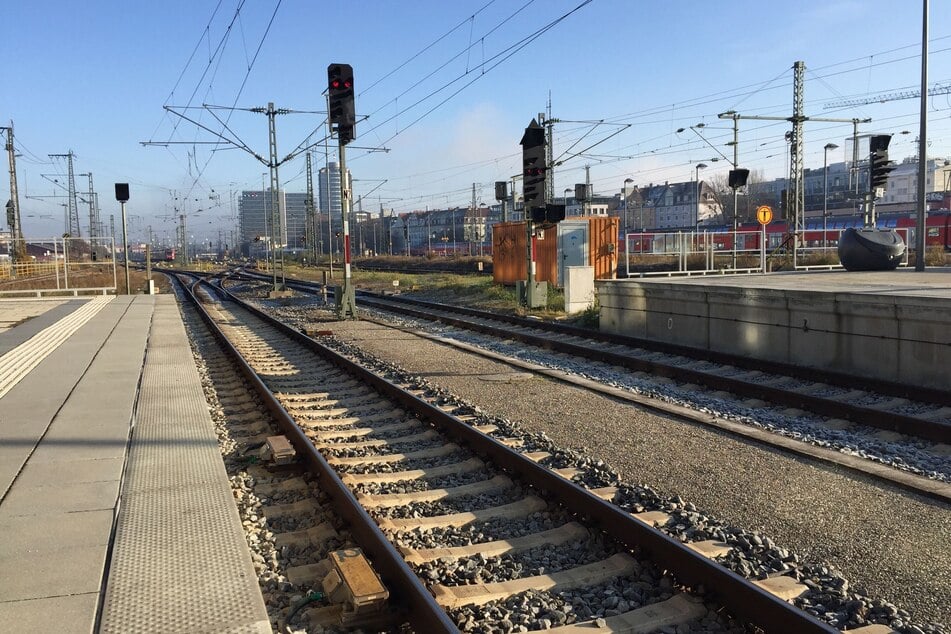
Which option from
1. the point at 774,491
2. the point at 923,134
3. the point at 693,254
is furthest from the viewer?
the point at 693,254

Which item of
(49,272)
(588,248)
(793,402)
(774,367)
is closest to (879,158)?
(588,248)

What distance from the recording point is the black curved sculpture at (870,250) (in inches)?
807

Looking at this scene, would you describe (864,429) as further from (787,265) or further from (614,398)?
(787,265)

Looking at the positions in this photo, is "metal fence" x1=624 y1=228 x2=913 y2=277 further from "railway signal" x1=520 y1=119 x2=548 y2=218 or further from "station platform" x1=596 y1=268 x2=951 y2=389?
"station platform" x1=596 y1=268 x2=951 y2=389

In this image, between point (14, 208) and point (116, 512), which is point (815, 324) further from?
point (14, 208)

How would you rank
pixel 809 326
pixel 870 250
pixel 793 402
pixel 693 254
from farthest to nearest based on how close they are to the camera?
pixel 693 254 → pixel 870 250 → pixel 809 326 → pixel 793 402

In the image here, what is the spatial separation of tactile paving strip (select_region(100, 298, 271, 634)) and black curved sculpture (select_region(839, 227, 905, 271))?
743 inches

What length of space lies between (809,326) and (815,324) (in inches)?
5.2

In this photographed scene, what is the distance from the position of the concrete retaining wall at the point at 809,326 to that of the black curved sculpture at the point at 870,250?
900cm

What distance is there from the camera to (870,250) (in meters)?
Answer: 20.7

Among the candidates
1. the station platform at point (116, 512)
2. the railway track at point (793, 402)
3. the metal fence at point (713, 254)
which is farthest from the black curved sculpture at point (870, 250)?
the station platform at point (116, 512)

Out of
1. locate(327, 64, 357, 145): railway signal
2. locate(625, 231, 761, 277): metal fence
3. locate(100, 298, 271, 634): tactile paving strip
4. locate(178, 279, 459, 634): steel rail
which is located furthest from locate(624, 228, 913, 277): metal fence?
locate(100, 298, 271, 634): tactile paving strip

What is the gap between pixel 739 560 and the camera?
4.52 m

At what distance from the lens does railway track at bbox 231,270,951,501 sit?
688 centimetres
